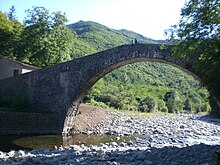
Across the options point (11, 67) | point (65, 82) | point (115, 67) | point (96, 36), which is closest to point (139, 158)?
point (115, 67)

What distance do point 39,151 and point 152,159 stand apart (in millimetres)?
5346

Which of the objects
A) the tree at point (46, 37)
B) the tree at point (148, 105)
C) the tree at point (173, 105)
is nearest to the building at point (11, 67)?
the tree at point (46, 37)

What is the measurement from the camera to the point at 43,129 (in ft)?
66.1

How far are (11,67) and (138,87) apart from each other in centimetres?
4585

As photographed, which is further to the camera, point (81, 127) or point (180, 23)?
point (81, 127)

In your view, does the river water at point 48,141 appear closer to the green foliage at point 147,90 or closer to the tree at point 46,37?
the green foliage at point 147,90

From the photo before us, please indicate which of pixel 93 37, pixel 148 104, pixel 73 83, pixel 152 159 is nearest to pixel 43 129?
pixel 73 83

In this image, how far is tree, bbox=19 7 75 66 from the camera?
1110 inches

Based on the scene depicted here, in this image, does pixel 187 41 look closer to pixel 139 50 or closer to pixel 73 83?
pixel 139 50

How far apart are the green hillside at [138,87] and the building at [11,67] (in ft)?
37.3

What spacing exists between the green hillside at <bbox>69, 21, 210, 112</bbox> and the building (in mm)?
11362

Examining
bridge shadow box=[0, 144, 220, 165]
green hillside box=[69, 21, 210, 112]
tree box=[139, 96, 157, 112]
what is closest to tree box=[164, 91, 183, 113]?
green hillside box=[69, 21, 210, 112]

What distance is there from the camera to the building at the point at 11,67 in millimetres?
26016

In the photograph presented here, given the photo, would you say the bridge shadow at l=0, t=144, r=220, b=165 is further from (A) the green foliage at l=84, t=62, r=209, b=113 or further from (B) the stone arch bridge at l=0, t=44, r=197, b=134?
(B) the stone arch bridge at l=0, t=44, r=197, b=134
